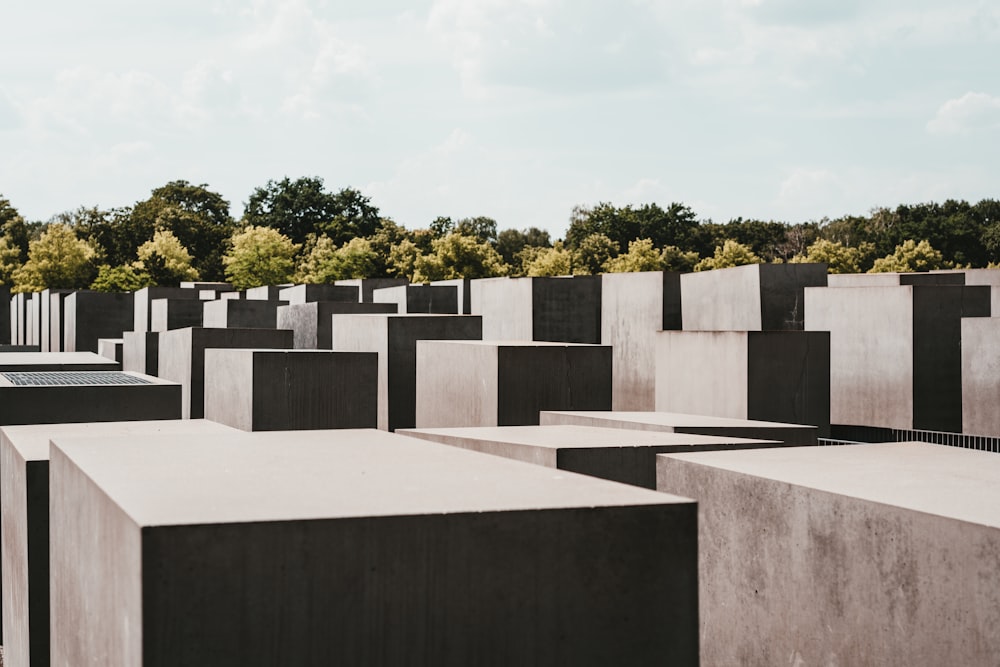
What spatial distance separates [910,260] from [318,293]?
43.8 metres

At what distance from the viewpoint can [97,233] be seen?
2820 inches

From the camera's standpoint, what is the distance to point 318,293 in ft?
96.3

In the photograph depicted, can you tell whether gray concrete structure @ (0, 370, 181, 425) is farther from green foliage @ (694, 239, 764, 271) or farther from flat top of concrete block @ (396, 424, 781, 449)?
green foliage @ (694, 239, 764, 271)

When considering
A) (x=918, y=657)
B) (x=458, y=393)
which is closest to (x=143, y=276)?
(x=458, y=393)

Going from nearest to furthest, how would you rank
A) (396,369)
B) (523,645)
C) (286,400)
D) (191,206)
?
(523,645) → (286,400) → (396,369) → (191,206)

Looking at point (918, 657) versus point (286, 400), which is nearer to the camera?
point (918, 657)

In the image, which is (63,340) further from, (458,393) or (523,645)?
(523,645)

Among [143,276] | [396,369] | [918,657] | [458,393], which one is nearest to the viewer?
[918,657]

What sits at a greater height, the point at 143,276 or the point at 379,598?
the point at 143,276

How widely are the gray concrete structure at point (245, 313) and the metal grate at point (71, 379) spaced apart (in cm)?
915

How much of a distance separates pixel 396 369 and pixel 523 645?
47.7 ft

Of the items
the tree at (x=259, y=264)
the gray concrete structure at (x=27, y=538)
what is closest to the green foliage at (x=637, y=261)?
the tree at (x=259, y=264)

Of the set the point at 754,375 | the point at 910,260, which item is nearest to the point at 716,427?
the point at 754,375

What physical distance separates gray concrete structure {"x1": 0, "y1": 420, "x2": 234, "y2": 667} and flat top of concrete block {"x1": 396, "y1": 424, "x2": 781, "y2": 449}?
3.00m
